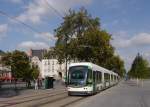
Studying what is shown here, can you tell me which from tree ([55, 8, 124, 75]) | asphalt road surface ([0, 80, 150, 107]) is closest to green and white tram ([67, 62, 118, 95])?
asphalt road surface ([0, 80, 150, 107])

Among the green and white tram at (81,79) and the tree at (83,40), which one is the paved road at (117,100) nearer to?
the green and white tram at (81,79)

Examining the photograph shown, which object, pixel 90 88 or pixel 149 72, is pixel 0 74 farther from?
pixel 149 72

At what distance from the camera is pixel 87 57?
3177 inches

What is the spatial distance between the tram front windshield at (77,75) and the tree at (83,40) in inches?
1541

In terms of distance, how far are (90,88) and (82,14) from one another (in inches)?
1958

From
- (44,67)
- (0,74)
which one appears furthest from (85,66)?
(44,67)

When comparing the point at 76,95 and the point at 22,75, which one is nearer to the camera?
the point at 76,95

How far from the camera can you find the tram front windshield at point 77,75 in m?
35.7

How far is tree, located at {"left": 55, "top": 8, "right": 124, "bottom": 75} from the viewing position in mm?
78938

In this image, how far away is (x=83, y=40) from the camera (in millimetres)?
79875

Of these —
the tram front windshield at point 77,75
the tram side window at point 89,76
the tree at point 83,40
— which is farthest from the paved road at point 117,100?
the tree at point 83,40

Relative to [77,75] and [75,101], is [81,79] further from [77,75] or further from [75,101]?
[75,101]

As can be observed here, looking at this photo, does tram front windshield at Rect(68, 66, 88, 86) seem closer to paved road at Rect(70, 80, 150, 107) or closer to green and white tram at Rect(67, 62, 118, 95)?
green and white tram at Rect(67, 62, 118, 95)

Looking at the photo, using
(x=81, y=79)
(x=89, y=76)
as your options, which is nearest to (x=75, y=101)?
(x=81, y=79)
